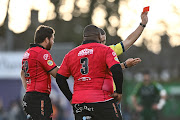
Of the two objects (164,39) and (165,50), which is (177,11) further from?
(165,50)

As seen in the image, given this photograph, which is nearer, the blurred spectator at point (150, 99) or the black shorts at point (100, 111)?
the black shorts at point (100, 111)

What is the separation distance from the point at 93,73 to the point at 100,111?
1.90 feet

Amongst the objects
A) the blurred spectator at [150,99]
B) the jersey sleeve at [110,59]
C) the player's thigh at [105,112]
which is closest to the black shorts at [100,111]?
the player's thigh at [105,112]

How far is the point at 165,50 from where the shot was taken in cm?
5125

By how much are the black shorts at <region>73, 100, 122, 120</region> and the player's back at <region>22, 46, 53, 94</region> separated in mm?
A: 1156

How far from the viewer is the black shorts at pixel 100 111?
704cm

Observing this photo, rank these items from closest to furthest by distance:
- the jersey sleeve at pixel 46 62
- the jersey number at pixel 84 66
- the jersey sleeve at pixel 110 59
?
the jersey sleeve at pixel 110 59
the jersey number at pixel 84 66
the jersey sleeve at pixel 46 62

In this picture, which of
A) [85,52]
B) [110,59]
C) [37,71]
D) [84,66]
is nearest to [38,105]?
[37,71]

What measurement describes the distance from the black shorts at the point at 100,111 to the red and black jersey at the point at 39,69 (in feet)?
3.77

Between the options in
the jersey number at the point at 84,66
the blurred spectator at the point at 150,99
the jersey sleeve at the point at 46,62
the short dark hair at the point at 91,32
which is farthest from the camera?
the blurred spectator at the point at 150,99

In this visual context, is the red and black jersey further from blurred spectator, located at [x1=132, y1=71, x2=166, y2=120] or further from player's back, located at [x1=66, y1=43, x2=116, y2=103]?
blurred spectator, located at [x1=132, y1=71, x2=166, y2=120]

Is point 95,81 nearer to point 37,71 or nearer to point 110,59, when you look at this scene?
point 110,59

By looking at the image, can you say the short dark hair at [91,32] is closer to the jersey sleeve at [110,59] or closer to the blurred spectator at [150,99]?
the jersey sleeve at [110,59]

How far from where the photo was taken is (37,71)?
810cm
